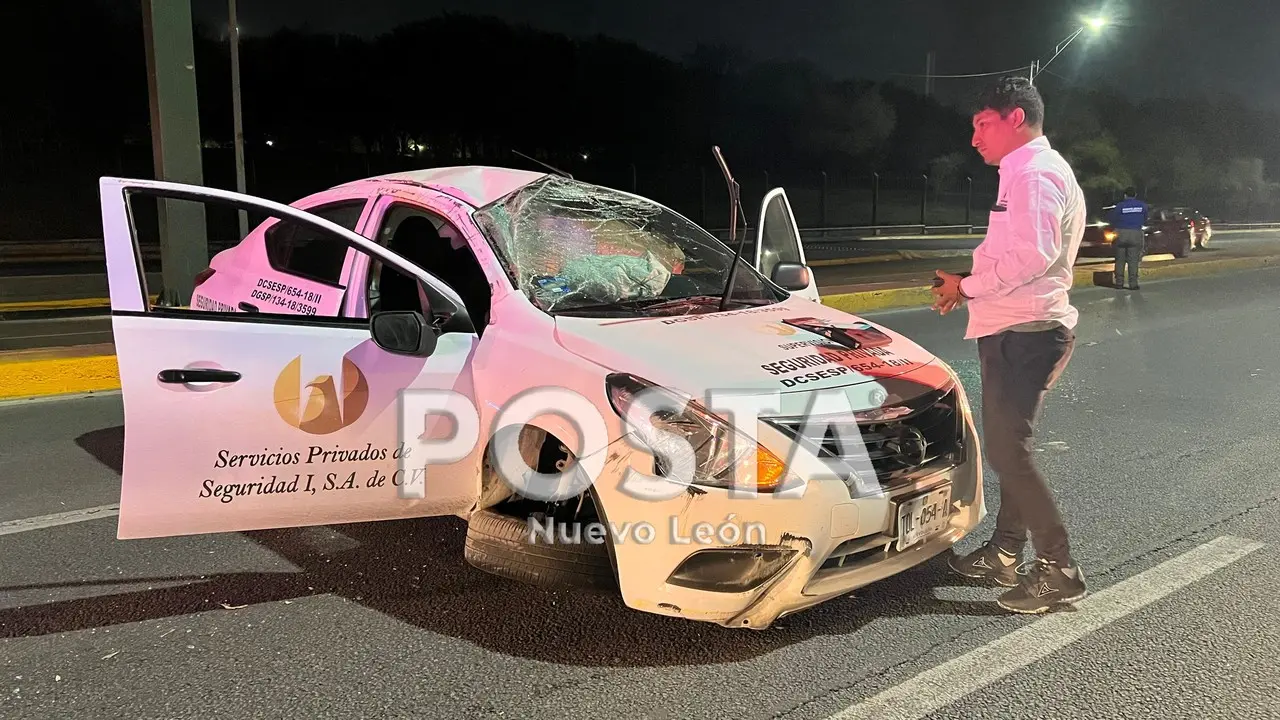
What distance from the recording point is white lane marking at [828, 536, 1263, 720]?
2514 millimetres

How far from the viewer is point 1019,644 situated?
287 cm

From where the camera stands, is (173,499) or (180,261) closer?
(173,499)

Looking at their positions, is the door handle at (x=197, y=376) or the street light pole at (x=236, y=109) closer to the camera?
the door handle at (x=197, y=376)

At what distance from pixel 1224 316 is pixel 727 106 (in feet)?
150

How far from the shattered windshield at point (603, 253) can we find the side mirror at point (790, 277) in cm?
12

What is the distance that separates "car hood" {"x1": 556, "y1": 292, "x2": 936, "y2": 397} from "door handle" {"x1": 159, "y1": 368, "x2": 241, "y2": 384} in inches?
43.3

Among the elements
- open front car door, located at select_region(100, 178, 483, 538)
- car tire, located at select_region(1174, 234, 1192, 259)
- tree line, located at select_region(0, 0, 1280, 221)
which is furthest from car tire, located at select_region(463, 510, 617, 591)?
tree line, located at select_region(0, 0, 1280, 221)

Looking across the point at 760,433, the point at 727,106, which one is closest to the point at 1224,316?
the point at 760,433

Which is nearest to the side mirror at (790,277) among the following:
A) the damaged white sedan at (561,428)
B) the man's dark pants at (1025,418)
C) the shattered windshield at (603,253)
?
the shattered windshield at (603,253)

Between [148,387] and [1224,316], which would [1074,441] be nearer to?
[148,387]

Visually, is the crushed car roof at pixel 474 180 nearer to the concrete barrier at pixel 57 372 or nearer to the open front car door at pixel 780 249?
the open front car door at pixel 780 249

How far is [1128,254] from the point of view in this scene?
46.4 feet

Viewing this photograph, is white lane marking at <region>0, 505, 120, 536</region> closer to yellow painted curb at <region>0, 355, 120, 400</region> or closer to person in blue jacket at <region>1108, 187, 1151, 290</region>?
yellow painted curb at <region>0, 355, 120, 400</region>

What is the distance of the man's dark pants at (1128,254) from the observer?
1382 centimetres
